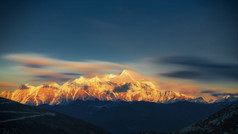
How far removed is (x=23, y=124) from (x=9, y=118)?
9.31 meters

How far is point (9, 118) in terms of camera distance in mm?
87312

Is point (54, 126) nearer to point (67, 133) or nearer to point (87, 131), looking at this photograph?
point (67, 133)

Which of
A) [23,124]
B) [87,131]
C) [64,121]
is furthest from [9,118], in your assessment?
[87,131]

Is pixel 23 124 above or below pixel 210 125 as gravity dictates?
below

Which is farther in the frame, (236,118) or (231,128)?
(236,118)

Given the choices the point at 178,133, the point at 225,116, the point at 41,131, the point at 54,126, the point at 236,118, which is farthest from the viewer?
the point at 54,126

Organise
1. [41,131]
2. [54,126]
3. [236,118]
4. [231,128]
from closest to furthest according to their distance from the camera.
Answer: [231,128] → [236,118] → [41,131] → [54,126]

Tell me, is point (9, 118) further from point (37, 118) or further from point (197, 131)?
point (197, 131)

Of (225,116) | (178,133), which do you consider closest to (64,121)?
(178,133)

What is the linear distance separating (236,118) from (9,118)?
88.8m

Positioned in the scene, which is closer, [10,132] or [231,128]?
[231,128]

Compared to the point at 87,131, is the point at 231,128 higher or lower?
higher

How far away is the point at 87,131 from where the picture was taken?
314 feet

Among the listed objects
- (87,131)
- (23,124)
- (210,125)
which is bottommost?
(87,131)
